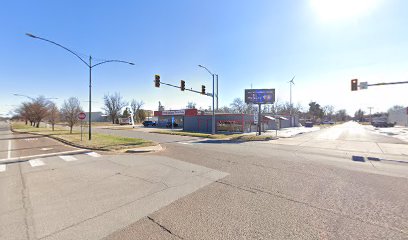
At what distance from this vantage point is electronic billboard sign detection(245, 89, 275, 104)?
27.5 metres

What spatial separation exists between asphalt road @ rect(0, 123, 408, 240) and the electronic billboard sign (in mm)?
20512

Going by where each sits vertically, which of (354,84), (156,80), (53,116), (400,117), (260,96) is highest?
(156,80)

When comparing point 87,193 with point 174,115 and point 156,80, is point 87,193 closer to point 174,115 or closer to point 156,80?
point 156,80

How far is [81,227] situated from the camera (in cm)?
350

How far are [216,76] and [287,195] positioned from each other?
22.1 m

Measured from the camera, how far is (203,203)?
4.54 m

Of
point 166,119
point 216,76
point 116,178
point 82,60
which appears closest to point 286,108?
point 166,119

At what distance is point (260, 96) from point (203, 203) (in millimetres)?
25672

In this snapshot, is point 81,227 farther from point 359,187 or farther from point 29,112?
point 29,112

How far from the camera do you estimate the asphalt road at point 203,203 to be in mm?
3383

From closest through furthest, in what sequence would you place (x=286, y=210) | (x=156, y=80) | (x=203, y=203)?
1. (x=286, y=210)
2. (x=203, y=203)
3. (x=156, y=80)

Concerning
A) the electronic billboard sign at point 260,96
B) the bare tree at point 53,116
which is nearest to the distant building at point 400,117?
the electronic billboard sign at point 260,96

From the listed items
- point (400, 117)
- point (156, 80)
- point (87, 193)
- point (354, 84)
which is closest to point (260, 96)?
point (354, 84)

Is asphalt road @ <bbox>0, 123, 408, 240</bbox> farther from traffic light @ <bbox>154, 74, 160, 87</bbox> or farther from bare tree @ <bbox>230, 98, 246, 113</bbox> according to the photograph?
bare tree @ <bbox>230, 98, 246, 113</bbox>
